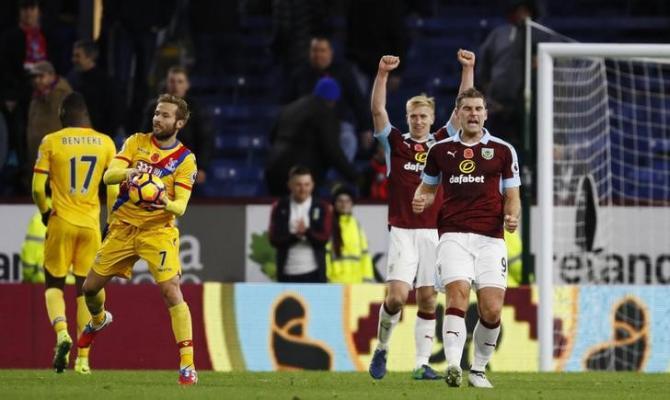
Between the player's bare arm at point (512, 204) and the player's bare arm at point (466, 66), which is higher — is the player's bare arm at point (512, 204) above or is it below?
below

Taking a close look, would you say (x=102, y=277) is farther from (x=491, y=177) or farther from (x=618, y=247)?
(x=618, y=247)

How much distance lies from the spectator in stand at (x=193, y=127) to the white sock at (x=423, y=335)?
4722mm

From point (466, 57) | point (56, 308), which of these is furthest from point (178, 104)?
point (56, 308)

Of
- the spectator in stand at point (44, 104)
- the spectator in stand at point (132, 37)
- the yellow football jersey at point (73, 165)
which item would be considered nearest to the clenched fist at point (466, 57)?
the yellow football jersey at point (73, 165)

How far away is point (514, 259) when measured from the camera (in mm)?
17422

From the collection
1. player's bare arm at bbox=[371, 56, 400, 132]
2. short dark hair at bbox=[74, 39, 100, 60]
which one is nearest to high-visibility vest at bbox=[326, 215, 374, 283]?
short dark hair at bbox=[74, 39, 100, 60]

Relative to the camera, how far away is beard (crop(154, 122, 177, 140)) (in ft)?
40.2

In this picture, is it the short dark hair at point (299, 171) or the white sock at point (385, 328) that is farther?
the short dark hair at point (299, 171)

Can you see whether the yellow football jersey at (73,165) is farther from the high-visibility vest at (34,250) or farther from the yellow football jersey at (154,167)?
the high-visibility vest at (34,250)

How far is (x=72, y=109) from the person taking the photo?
13898 millimetres

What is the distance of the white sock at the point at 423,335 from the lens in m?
13.3

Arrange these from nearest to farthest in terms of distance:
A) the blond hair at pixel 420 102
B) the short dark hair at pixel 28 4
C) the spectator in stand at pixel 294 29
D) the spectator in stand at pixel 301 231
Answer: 1. the blond hair at pixel 420 102
2. the spectator in stand at pixel 301 231
3. the short dark hair at pixel 28 4
4. the spectator in stand at pixel 294 29

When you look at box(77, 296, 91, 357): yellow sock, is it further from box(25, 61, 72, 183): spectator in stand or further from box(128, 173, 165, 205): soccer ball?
box(25, 61, 72, 183): spectator in stand

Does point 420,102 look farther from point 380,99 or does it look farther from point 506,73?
point 506,73
